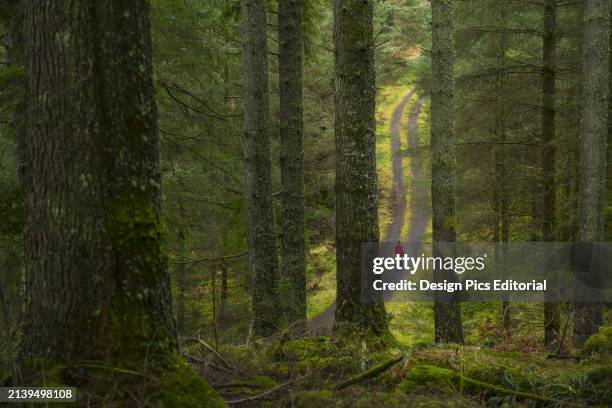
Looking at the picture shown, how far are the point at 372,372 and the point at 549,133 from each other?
30.4ft

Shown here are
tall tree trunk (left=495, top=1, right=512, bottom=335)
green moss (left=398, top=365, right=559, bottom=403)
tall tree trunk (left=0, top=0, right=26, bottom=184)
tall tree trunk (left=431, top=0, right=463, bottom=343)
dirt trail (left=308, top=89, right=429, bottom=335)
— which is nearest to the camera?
green moss (left=398, top=365, right=559, bottom=403)

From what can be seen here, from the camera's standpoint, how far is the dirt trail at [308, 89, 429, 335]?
19844mm

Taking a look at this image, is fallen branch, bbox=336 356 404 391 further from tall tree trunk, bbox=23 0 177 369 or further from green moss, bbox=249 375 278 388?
tall tree trunk, bbox=23 0 177 369

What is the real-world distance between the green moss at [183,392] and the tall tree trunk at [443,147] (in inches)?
279

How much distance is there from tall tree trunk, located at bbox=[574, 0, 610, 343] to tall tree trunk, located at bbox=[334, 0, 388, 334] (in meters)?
5.60

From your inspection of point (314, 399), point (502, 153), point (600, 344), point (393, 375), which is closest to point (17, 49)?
point (314, 399)

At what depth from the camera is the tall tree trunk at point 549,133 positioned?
11273mm

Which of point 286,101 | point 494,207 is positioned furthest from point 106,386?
point 494,207

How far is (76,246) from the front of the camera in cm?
327

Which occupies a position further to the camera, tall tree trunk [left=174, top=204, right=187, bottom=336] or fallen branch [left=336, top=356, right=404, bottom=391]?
tall tree trunk [left=174, top=204, right=187, bottom=336]

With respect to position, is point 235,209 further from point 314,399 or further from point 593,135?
point 314,399

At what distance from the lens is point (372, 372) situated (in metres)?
4.55

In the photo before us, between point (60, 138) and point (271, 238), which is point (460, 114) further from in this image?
point (60, 138)

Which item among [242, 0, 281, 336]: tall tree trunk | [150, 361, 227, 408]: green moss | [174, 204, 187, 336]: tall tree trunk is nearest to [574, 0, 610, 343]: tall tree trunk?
[242, 0, 281, 336]: tall tree trunk
